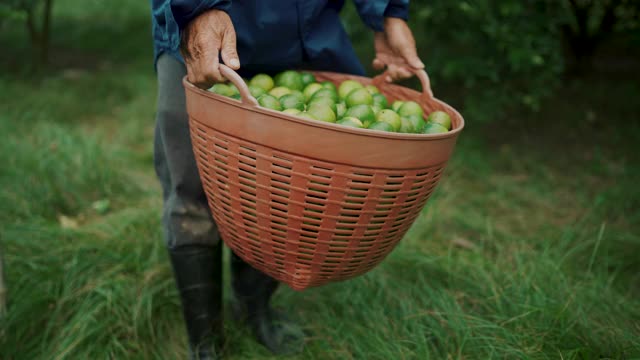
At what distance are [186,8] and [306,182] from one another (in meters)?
0.45

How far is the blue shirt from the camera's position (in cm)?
155

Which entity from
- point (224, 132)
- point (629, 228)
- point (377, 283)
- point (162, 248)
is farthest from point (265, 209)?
point (629, 228)

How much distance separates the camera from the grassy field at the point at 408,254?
1848 mm

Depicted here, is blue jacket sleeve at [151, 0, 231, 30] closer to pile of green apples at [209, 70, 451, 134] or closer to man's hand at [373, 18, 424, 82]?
pile of green apples at [209, 70, 451, 134]

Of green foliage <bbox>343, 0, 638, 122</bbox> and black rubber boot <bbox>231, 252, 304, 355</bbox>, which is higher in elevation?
green foliage <bbox>343, 0, 638, 122</bbox>

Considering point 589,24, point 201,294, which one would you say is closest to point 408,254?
point 201,294

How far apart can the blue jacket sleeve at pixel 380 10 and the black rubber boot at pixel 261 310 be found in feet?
2.77

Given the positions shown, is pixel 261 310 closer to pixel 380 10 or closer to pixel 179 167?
pixel 179 167

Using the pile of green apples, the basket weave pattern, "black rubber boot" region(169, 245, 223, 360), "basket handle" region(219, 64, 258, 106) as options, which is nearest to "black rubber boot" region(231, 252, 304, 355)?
"black rubber boot" region(169, 245, 223, 360)

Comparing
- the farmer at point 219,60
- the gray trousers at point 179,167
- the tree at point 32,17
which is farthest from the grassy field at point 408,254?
the tree at point 32,17

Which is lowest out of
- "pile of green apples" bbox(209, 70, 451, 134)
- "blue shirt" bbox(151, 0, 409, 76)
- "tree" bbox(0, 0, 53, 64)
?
"tree" bbox(0, 0, 53, 64)

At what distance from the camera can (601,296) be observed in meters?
2.04

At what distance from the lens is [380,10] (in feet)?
5.52

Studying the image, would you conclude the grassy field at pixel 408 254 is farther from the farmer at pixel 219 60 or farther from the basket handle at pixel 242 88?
the basket handle at pixel 242 88
